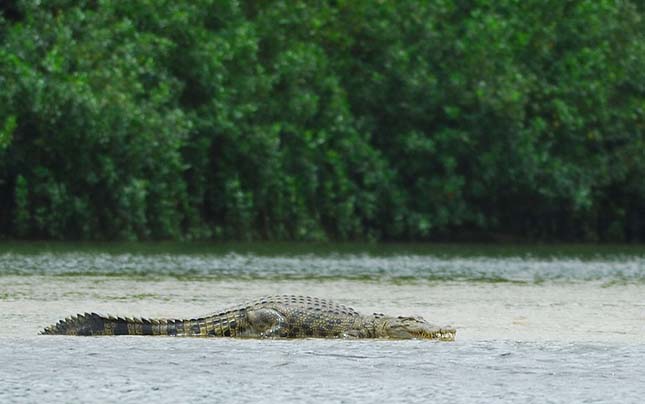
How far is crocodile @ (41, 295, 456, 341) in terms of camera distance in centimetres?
1093

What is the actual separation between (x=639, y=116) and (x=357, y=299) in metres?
23.4

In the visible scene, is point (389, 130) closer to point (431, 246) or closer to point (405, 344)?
point (431, 246)

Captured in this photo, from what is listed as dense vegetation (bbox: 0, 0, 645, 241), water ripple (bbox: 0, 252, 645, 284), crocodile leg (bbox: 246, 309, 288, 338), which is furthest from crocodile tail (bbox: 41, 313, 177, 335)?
dense vegetation (bbox: 0, 0, 645, 241)

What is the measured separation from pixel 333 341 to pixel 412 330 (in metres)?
0.58

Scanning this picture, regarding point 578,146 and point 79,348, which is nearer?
point 79,348

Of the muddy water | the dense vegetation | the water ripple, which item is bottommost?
the muddy water

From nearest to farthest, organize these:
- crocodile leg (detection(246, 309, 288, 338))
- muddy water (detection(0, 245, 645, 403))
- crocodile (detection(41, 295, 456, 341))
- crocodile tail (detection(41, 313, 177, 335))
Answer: muddy water (detection(0, 245, 645, 403))
crocodile tail (detection(41, 313, 177, 335))
crocodile (detection(41, 295, 456, 341))
crocodile leg (detection(246, 309, 288, 338))

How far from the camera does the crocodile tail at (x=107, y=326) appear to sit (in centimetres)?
1066

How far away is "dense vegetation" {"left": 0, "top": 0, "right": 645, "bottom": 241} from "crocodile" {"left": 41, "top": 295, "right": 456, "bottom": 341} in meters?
15.9

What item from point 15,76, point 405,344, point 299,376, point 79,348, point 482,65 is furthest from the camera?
point 482,65

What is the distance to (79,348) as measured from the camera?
989 cm

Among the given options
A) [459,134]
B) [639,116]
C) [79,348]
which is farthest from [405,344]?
[639,116]

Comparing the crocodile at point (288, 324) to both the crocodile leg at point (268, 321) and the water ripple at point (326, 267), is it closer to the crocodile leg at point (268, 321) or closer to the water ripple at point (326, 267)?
the crocodile leg at point (268, 321)

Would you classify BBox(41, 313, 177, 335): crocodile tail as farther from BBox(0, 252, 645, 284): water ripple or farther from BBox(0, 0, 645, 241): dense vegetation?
BBox(0, 0, 645, 241): dense vegetation
